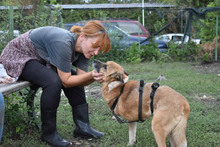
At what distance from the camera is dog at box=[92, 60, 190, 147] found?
2.93 meters

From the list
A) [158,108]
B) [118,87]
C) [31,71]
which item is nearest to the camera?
[158,108]

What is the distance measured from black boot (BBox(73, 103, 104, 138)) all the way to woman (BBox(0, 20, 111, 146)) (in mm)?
397

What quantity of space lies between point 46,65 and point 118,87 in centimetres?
98

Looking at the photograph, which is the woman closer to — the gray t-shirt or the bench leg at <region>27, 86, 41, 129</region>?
the gray t-shirt

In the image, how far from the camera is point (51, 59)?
3.23m

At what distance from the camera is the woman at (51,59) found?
10.5 ft

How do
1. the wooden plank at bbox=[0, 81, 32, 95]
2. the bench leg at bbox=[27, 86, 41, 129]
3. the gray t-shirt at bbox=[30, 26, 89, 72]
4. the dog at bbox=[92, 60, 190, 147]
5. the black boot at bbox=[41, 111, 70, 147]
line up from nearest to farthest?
1. the wooden plank at bbox=[0, 81, 32, 95]
2. the dog at bbox=[92, 60, 190, 147]
3. the gray t-shirt at bbox=[30, 26, 89, 72]
4. the black boot at bbox=[41, 111, 70, 147]
5. the bench leg at bbox=[27, 86, 41, 129]

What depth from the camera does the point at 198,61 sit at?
1130cm

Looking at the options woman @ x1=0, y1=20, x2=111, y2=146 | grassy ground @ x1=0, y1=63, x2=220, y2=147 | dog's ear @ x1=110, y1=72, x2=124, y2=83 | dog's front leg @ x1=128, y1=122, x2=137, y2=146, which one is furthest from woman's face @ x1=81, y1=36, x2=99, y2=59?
grassy ground @ x1=0, y1=63, x2=220, y2=147

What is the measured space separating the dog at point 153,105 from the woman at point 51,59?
1.02 feet

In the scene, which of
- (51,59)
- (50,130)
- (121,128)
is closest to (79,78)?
(51,59)

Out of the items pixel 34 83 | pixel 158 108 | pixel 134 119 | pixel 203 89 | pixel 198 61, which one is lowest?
pixel 198 61

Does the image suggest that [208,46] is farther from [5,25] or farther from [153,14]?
[5,25]

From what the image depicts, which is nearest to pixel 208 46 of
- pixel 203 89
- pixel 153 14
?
pixel 153 14
